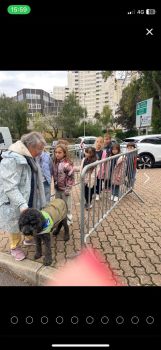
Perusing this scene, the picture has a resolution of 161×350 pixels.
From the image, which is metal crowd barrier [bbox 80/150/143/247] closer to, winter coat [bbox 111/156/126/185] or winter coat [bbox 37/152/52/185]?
winter coat [bbox 111/156/126/185]

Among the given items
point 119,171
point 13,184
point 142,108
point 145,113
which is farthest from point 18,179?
point 142,108

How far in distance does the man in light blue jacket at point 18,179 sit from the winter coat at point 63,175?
2.50ft

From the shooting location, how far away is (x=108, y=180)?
3826 millimetres

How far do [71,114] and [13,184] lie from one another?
116ft

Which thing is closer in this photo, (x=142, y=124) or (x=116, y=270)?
(x=116, y=270)

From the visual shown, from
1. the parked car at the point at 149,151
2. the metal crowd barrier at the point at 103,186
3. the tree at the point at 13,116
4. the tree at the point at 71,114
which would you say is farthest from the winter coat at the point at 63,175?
the tree at the point at 71,114

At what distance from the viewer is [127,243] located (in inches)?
129

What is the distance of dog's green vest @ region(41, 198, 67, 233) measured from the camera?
2.46 m

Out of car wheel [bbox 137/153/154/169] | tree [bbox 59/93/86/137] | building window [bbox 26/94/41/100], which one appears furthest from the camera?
building window [bbox 26/94/41/100]

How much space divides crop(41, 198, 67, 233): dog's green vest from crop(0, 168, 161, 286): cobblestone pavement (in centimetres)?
51
